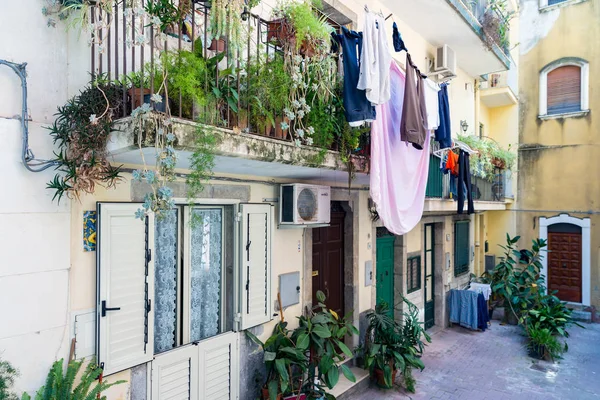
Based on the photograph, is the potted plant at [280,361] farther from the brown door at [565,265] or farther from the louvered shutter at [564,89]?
the louvered shutter at [564,89]

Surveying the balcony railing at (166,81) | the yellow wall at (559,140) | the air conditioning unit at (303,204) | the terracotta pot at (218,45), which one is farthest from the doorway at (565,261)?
the terracotta pot at (218,45)

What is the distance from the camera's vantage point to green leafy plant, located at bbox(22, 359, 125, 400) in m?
3.25

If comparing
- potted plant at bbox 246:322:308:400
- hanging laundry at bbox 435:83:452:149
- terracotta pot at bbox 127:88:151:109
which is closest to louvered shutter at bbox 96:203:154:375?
terracotta pot at bbox 127:88:151:109

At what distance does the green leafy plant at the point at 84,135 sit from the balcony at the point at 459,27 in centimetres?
645

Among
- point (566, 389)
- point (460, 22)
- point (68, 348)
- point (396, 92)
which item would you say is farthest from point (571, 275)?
point (68, 348)

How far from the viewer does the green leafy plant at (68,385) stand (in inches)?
128

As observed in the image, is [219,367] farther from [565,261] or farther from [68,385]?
[565,261]

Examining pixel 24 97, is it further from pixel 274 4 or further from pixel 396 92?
pixel 396 92

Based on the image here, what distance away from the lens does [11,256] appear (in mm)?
3271

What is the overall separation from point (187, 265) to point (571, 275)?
1303 cm

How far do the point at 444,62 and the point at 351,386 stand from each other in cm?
754

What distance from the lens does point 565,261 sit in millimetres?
13273

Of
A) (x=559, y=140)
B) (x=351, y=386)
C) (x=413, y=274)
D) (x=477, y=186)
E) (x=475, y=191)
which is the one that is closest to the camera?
(x=351, y=386)

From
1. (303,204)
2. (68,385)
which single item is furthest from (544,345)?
(68,385)
